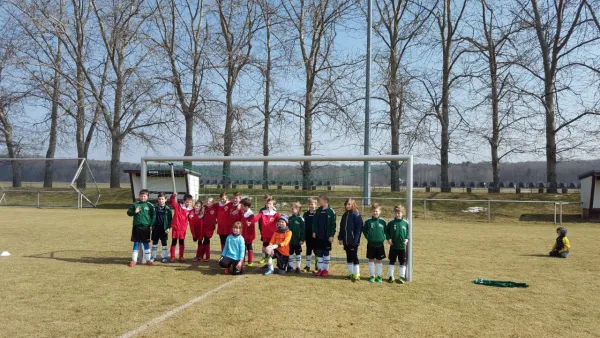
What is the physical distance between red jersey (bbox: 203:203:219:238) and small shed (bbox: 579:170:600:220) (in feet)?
61.4

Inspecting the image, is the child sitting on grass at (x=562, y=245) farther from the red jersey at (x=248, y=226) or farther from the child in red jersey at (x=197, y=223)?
the child in red jersey at (x=197, y=223)

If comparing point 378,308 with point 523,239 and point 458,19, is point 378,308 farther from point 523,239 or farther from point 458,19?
point 458,19

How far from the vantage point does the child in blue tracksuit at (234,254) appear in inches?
332

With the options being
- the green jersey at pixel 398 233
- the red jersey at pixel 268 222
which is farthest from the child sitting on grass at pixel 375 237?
the red jersey at pixel 268 222

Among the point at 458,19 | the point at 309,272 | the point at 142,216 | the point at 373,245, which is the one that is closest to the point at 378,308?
the point at 373,245

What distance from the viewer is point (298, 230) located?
28.6 feet

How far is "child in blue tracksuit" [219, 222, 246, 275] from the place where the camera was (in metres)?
8.45

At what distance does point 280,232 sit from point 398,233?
2317 millimetres

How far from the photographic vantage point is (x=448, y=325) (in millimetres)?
5422

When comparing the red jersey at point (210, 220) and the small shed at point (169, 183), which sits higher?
the small shed at point (169, 183)

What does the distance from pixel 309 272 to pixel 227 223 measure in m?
2.15

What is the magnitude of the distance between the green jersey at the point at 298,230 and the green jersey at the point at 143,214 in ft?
10.3

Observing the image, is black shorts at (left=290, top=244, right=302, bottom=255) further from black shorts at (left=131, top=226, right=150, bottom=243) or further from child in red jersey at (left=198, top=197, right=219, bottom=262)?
black shorts at (left=131, top=226, right=150, bottom=243)

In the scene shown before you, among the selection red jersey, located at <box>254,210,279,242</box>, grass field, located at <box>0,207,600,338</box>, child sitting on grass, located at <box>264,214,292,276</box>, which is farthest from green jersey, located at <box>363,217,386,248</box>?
red jersey, located at <box>254,210,279,242</box>
